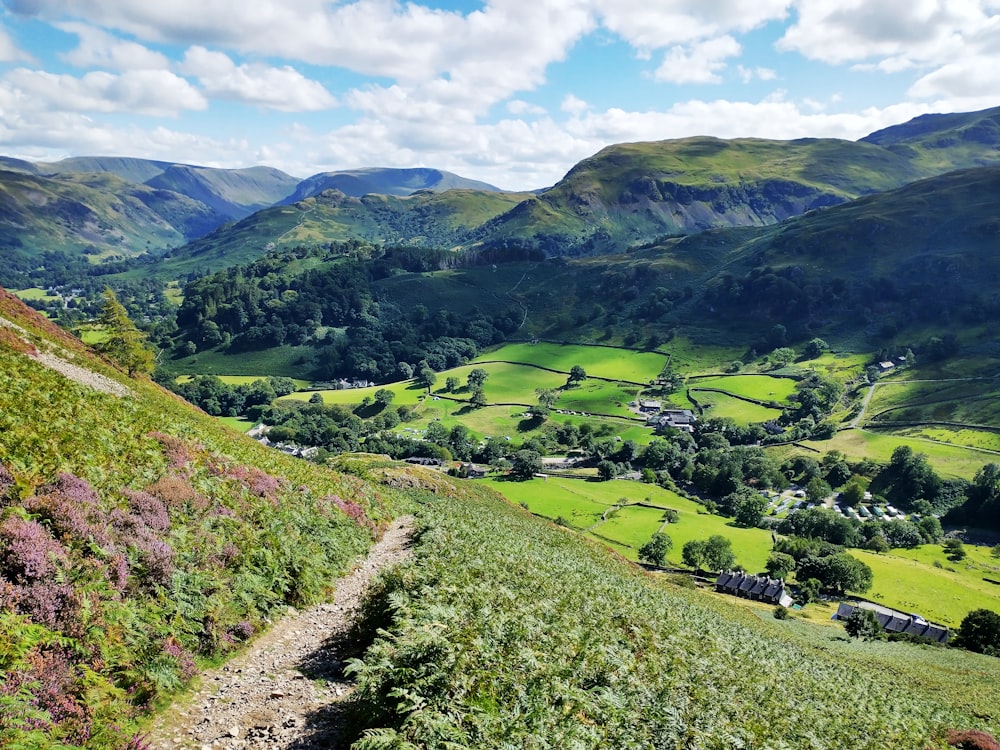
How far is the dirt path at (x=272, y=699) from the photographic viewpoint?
11719 mm

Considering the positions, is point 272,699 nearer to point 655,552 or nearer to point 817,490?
point 655,552

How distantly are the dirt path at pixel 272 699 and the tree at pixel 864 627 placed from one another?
206 feet

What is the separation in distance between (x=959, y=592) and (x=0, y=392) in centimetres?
10996

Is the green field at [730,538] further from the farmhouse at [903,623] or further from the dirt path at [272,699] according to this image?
the dirt path at [272,699]

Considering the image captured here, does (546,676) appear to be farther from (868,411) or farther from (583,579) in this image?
(868,411)

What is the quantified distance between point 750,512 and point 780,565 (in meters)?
30.0

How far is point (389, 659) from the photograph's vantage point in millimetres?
12773

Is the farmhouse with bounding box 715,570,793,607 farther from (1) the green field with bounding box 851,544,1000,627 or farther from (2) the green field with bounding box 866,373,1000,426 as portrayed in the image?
(2) the green field with bounding box 866,373,1000,426

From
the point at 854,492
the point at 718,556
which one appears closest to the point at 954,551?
the point at 854,492

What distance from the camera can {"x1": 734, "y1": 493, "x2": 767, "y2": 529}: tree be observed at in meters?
120

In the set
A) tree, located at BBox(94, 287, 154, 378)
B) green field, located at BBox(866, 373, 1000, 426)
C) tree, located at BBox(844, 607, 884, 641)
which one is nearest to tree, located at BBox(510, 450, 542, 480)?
tree, located at BBox(844, 607, 884, 641)

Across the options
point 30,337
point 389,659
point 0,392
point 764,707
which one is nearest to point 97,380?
point 30,337

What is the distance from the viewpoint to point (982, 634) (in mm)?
64062

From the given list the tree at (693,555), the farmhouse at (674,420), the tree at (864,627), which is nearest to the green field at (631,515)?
the tree at (693,555)
